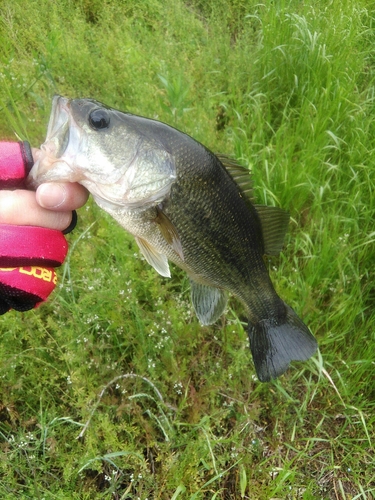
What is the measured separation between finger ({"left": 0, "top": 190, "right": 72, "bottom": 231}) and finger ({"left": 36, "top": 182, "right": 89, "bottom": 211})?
0.04m

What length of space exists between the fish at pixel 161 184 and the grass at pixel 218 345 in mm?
570

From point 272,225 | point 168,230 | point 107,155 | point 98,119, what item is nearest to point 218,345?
point 272,225

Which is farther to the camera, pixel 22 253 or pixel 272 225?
pixel 272 225

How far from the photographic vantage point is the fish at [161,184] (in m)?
1.34

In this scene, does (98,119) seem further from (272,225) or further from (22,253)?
(272,225)

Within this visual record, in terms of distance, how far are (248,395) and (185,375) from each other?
33cm

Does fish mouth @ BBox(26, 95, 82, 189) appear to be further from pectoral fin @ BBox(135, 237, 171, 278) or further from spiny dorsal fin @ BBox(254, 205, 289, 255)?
spiny dorsal fin @ BBox(254, 205, 289, 255)

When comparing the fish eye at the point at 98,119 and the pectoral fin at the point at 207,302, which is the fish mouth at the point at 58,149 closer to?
the fish eye at the point at 98,119

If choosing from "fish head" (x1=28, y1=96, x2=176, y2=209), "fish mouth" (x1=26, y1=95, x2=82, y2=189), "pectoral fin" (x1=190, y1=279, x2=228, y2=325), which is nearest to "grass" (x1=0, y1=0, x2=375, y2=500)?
"pectoral fin" (x1=190, y1=279, x2=228, y2=325)

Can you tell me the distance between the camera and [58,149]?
1301 mm

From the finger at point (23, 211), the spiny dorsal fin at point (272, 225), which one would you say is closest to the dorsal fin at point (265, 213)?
the spiny dorsal fin at point (272, 225)

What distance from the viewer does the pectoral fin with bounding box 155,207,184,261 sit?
1.42m

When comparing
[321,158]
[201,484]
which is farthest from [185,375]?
[321,158]

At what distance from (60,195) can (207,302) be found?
30.4 inches
